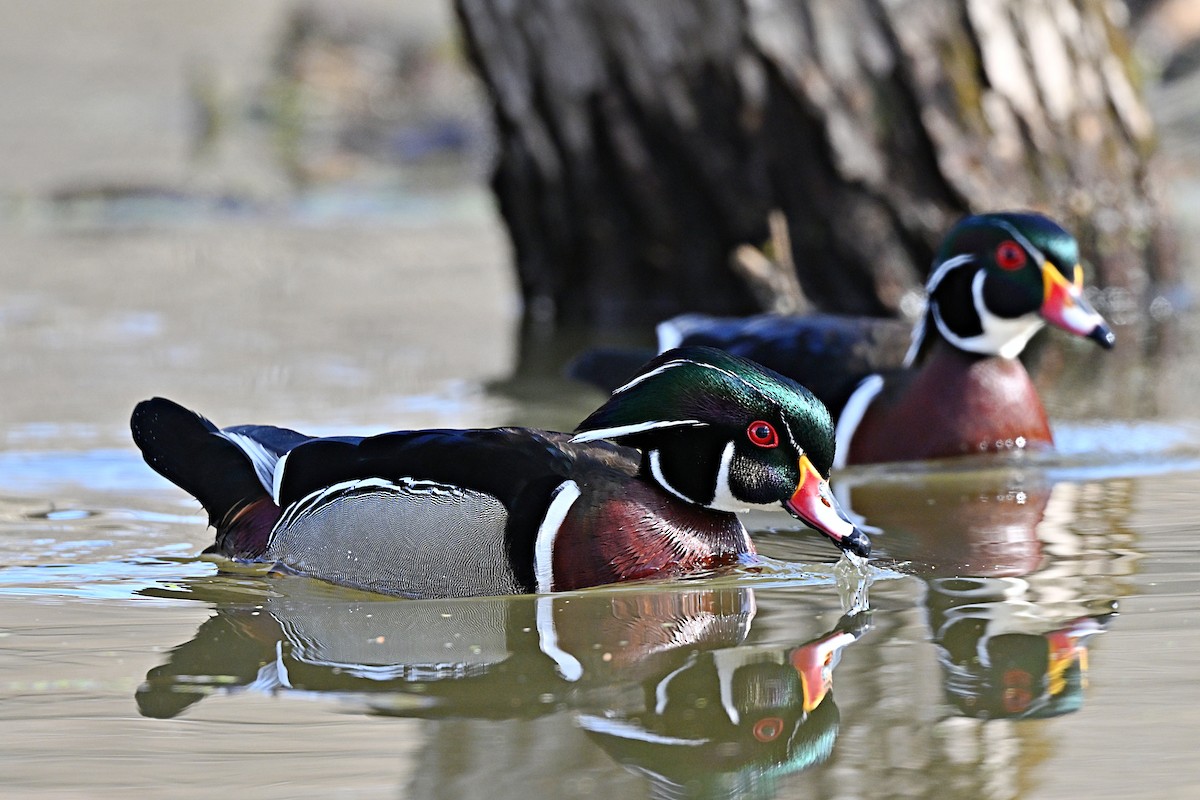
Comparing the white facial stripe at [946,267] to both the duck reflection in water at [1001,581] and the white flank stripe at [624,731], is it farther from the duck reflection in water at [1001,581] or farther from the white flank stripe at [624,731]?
the white flank stripe at [624,731]

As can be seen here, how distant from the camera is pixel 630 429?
460cm

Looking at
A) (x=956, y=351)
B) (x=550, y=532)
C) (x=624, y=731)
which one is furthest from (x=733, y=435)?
(x=956, y=351)

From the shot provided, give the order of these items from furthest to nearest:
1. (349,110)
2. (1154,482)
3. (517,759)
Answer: (349,110) < (1154,482) < (517,759)

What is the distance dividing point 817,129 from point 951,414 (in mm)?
2883

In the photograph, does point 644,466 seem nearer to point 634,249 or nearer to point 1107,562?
point 1107,562

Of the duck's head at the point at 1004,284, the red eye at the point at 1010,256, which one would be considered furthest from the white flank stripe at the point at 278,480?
the red eye at the point at 1010,256

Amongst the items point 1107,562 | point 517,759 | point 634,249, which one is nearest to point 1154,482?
point 1107,562

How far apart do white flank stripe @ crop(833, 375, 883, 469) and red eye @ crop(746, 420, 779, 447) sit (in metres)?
1.85

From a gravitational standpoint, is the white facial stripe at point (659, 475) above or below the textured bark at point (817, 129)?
below

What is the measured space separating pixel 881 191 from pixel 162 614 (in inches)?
214

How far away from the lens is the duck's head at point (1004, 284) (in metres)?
6.33

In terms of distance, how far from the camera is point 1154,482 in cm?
588

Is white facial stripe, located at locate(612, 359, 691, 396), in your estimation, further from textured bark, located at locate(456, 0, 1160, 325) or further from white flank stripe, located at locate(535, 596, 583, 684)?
textured bark, located at locate(456, 0, 1160, 325)

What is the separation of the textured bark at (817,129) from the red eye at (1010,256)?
8.26ft
